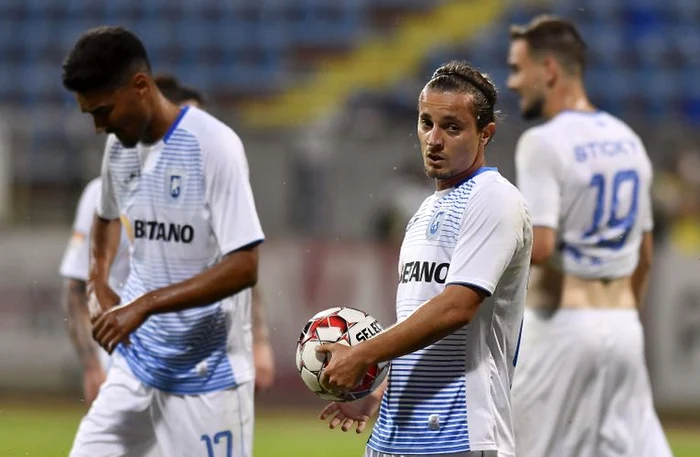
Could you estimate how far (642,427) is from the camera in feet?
18.5

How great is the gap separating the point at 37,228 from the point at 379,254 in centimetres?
338

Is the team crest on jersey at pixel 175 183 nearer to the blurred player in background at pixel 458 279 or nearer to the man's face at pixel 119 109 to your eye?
the man's face at pixel 119 109

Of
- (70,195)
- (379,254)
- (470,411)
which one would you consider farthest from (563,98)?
(70,195)

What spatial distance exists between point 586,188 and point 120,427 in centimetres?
227

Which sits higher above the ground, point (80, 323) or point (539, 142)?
point (539, 142)

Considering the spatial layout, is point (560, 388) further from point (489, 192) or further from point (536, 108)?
point (489, 192)

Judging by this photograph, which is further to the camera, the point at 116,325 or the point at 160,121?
the point at 160,121

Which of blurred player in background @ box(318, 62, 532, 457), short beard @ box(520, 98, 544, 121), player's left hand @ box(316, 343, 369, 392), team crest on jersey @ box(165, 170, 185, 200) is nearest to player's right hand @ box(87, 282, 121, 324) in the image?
team crest on jersey @ box(165, 170, 185, 200)

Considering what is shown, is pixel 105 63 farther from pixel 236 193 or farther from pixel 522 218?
pixel 522 218

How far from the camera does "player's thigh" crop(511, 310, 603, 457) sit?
18.2 feet

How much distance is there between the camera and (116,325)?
446cm

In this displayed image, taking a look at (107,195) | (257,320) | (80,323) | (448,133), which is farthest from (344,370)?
(80,323)

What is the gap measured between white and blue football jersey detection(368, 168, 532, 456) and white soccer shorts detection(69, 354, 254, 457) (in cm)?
108

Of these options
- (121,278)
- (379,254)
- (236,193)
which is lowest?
(379,254)
